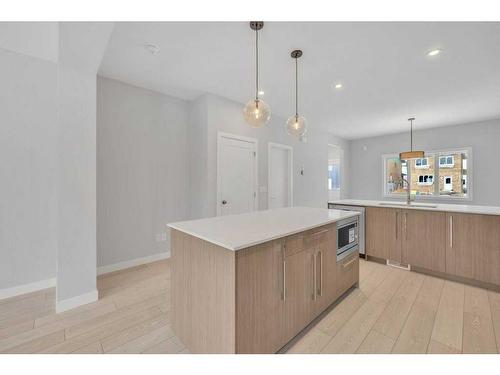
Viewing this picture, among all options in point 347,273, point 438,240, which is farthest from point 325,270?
point 438,240

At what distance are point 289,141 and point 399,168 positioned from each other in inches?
146

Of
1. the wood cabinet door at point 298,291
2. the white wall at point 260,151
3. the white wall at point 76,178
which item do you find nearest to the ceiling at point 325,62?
the white wall at point 260,151

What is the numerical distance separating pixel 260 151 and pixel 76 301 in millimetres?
3255

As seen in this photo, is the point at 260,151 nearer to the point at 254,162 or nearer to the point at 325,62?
the point at 254,162

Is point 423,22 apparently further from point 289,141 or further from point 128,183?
point 128,183

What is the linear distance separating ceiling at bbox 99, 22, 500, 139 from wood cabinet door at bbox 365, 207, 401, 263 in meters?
1.82

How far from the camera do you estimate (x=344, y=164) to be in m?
6.79

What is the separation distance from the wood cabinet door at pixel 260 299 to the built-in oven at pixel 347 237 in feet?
2.97

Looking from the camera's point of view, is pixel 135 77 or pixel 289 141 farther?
pixel 289 141

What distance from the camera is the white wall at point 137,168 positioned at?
2.82 m

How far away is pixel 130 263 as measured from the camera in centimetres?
303

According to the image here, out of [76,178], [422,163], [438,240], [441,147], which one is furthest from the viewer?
[422,163]

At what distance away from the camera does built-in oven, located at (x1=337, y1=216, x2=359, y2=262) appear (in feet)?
6.77

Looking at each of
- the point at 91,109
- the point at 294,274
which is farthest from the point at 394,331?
the point at 91,109
